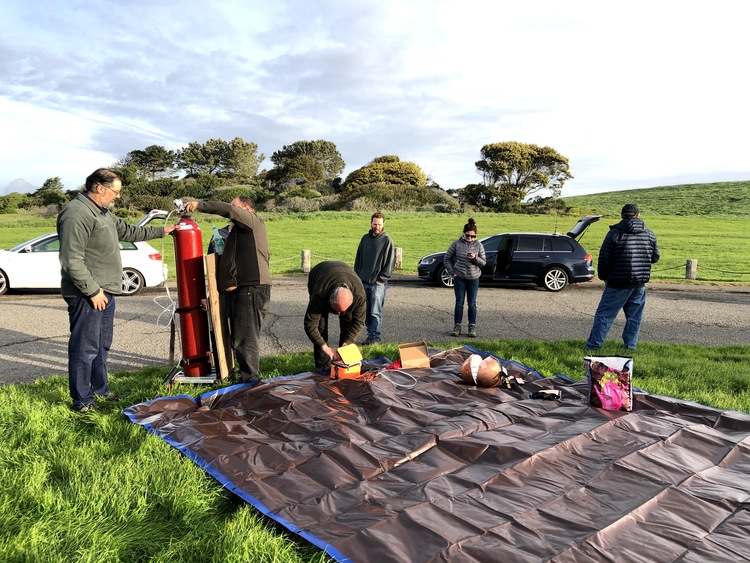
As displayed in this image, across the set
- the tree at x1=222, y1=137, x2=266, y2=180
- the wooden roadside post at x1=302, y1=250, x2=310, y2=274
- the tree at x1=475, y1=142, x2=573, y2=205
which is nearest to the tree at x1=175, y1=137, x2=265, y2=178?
the tree at x1=222, y1=137, x2=266, y2=180

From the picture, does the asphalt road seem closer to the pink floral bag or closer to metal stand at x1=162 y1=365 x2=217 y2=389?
metal stand at x1=162 y1=365 x2=217 y2=389

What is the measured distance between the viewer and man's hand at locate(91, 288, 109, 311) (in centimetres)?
430

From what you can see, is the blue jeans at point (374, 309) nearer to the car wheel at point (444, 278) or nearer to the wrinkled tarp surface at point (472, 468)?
the wrinkled tarp surface at point (472, 468)

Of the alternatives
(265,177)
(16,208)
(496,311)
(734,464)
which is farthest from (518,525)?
(265,177)

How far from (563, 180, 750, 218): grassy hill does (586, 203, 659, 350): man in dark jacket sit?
134 feet

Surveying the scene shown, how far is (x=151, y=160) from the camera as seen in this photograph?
54.0 m

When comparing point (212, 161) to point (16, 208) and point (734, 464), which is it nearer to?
point (16, 208)

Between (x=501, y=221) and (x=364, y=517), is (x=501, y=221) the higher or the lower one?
the higher one

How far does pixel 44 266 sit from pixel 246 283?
8917 millimetres

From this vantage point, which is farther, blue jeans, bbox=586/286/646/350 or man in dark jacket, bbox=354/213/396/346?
man in dark jacket, bbox=354/213/396/346

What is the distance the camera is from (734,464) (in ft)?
11.8

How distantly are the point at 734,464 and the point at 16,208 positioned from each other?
48141 mm

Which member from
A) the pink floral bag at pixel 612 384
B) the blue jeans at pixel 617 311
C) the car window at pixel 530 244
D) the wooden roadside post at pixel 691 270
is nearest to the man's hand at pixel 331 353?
the pink floral bag at pixel 612 384

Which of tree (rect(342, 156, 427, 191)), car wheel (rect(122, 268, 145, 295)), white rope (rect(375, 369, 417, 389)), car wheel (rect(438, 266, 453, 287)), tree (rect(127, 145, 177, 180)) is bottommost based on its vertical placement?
white rope (rect(375, 369, 417, 389))
